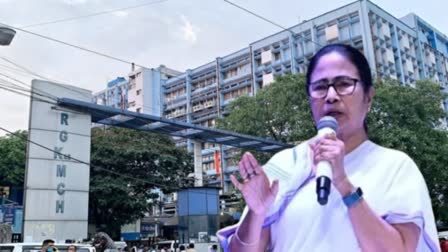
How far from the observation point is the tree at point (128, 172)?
72.7 feet

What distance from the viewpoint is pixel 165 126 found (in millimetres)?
15445

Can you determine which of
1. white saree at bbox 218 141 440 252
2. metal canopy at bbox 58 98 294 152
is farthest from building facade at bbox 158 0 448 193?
white saree at bbox 218 141 440 252

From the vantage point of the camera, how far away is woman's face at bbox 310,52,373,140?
1.27 m

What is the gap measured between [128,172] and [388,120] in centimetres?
1368

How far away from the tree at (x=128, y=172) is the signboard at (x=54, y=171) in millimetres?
8036

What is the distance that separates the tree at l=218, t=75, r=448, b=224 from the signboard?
246 inches

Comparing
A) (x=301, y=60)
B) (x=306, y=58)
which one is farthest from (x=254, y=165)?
(x=301, y=60)

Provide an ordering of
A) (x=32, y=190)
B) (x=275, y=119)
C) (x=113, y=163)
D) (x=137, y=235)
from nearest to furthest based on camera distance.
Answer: (x=32, y=190) → (x=275, y=119) → (x=113, y=163) → (x=137, y=235)

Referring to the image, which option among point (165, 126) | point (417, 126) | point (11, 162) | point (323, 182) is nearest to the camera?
point (323, 182)

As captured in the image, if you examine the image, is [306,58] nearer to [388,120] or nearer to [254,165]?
[388,120]

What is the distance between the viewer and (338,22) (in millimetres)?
33281

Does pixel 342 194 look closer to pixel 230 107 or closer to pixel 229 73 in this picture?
pixel 230 107

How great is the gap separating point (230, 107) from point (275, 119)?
2258mm

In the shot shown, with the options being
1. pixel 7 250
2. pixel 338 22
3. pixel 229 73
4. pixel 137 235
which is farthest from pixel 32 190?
pixel 229 73
